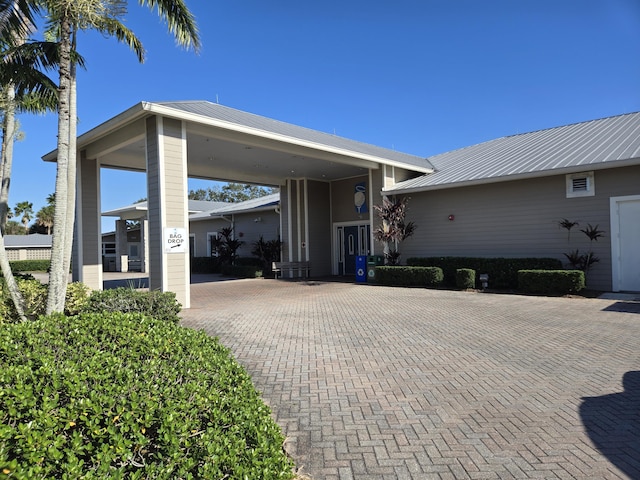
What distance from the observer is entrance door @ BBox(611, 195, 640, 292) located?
10.7 m

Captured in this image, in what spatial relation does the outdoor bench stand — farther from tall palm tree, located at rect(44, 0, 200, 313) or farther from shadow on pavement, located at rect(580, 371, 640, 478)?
shadow on pavement, located at rect(580, 371, 640, 478)

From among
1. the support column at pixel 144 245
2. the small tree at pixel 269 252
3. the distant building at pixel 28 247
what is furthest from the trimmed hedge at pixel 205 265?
the distant building at pixel 28 247

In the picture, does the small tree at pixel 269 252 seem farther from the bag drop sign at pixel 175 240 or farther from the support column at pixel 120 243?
the support column at pixel 120 243

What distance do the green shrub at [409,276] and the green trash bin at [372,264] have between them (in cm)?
37

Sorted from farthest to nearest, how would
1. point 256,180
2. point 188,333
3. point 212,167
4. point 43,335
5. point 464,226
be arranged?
point 256,180
point 212,167
point 464,226
point 188,333
point 43,335

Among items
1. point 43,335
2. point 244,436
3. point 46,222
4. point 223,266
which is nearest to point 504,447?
point 244,436

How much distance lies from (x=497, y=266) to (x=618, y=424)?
9.32 metres

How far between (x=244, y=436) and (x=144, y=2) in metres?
8.01

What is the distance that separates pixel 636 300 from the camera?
9570 mm

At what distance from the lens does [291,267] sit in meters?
17.8

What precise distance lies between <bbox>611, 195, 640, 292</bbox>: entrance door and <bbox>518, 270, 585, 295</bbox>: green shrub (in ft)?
4.31

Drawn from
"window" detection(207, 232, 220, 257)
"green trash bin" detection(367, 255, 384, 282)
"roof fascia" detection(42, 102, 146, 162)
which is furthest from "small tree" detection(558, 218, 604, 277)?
"window" detection(207, 232, 220, 257)

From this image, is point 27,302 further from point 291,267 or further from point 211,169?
point 291,267

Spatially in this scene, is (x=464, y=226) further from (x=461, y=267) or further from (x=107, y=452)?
(x=107, y=452)
